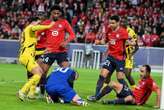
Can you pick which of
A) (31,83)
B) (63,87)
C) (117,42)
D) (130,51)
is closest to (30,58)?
(31,83)

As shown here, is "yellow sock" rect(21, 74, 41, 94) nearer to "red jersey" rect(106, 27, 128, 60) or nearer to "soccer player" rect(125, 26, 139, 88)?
"red jersey" rect(106, 27, 128, 60)

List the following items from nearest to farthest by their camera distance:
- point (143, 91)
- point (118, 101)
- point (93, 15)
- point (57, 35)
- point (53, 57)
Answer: point (118, 101) < point (143, 91) < point (53, 57) < point (57, 35) < point (93, 15)

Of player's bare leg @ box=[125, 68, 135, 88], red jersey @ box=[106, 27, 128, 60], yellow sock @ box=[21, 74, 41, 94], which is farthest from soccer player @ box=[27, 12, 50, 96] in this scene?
player's bare leg @ box=[125, 68, 135, 88]

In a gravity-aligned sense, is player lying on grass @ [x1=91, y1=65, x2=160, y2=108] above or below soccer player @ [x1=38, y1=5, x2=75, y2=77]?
below

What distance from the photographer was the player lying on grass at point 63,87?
13.1 m

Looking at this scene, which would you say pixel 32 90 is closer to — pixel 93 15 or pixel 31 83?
pixel 31 83

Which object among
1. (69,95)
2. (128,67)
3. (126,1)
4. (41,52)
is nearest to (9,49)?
(126,1)

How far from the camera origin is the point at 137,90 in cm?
1413

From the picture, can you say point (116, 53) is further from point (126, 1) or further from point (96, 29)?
point (126, 1)

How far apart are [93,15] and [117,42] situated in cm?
2173

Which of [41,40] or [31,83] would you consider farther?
[41,40]

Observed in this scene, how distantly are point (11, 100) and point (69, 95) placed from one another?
1406 mm

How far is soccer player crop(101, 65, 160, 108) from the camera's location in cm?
1375

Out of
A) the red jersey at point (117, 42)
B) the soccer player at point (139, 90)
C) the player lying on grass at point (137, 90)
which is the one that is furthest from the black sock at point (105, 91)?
the red jersey at point (117, 42)
